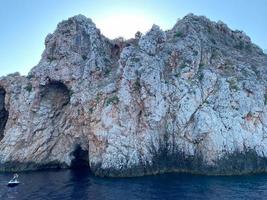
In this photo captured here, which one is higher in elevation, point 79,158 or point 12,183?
point 79,158

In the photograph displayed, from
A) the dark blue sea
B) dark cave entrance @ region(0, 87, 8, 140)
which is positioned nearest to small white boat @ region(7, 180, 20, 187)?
the dark blue sea

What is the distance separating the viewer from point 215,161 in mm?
65375

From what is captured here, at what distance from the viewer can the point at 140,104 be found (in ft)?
238

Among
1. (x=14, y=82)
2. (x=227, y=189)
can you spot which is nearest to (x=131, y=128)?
(x=227, y=189)

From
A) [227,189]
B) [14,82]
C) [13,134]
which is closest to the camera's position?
[227,189]

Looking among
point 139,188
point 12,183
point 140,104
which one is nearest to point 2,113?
point 12,183

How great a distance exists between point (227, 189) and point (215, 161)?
1186 cm

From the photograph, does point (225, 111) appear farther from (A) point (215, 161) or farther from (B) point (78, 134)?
(B) point (78, 134)

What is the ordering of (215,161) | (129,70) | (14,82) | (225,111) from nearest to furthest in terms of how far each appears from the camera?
(215,161)
(225,111)
(129,70)
(14,82)

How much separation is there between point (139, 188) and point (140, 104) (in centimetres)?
2089

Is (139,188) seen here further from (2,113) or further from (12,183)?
(2,113)

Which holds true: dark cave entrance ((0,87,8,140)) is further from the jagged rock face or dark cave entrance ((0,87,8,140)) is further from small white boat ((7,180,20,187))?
small white boat ((7,180,20,187))

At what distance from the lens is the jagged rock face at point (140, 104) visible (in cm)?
6744

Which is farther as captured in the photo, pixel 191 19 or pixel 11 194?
pixel 191 19
